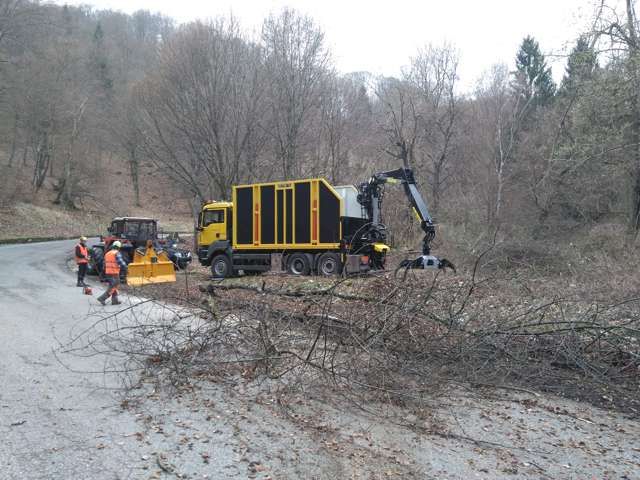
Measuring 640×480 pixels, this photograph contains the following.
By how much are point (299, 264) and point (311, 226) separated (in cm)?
127

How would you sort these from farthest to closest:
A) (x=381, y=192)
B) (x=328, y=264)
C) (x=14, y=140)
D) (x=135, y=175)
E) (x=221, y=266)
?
1. (x=135, y=175)
2. (x=14, y=140)
3. (x=221, y=266)
4. (x=381, y=192)
5. (x=328, y=264)

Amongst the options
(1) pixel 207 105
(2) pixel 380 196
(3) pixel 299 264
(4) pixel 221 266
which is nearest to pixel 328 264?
(3) pixel 299 264

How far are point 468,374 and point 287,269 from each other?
10678mm

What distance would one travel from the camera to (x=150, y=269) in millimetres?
15688

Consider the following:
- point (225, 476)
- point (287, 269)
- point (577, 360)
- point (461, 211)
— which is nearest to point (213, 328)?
point (225, 476)

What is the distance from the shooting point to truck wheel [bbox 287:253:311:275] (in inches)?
617

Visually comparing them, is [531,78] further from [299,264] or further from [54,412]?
[54,412]

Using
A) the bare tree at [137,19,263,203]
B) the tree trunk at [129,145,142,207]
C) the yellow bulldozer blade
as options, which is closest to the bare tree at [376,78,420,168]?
the bare tree at [137,19,263,203]

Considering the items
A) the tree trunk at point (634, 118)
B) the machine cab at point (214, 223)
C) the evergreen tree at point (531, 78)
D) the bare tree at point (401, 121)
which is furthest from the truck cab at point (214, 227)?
the evergreen tree at point (531, 78)

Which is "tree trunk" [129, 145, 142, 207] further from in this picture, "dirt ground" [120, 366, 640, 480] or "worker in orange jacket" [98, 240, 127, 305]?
"dirt ground" [120, 366, 640, 480]

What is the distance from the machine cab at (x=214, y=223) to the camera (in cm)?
1808

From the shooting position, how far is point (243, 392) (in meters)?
5.66

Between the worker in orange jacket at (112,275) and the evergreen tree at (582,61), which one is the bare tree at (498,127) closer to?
the evergreen tree at (582,61)

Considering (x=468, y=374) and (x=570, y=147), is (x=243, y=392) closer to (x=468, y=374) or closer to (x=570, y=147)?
(x=468, y=374)
